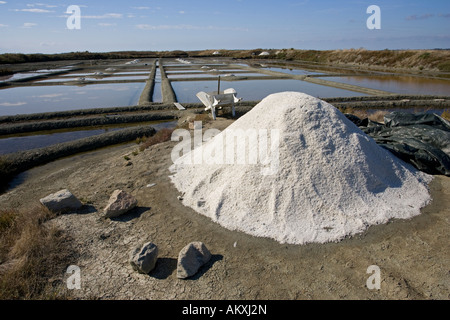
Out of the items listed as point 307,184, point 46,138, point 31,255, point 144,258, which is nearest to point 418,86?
point 307,184

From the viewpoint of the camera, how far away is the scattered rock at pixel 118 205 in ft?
11.8

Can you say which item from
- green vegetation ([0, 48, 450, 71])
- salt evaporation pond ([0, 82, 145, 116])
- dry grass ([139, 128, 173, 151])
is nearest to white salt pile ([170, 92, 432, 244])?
dry grass ([139, 128, 173, 151])

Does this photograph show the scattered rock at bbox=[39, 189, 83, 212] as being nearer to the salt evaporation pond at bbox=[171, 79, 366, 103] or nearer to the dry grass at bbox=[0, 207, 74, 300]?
the dry grass at bbox=[0, 207, 74, 300]

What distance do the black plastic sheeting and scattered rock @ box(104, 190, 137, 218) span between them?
177 inches

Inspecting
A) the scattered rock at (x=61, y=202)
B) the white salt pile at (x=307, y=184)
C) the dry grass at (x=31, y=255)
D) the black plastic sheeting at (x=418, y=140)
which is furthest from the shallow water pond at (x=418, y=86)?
the dry grass at (x=31, y=255)

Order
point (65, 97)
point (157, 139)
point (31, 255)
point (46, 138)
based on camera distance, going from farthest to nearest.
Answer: point (65, 97), point (46, 138), point (157, 139), point (31, 255)

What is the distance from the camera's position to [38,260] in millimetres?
2742

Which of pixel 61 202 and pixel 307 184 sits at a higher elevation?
pixel 307 184

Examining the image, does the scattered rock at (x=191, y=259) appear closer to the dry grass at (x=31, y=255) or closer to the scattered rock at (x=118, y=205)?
the dry grass at (x=31, y=255)

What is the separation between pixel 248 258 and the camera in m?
2.84

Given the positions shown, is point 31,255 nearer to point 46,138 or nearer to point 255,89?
point 46,138

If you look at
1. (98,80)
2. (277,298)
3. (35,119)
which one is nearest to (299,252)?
(277,298)

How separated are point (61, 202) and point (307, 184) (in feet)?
11.2
